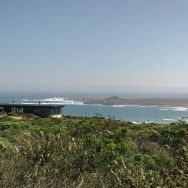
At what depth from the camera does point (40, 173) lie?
319 inches

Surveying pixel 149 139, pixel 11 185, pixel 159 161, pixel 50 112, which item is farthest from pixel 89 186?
pixel 50 112

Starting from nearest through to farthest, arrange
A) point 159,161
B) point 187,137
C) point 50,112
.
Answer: point 159,161
point 187,137
point 50,112

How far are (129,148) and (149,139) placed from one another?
473 centimetres

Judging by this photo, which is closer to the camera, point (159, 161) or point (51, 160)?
point (51, 160)

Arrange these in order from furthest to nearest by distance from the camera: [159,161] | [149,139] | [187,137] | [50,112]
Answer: [50,112]
[149,139]
[187,137]
[159,161]

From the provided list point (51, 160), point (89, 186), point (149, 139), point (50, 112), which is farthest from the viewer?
point (50, 112)

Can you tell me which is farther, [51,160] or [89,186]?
[51,160]

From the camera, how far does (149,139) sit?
59.5 ft

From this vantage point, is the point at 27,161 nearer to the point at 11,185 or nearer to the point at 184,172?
the point at 11,185

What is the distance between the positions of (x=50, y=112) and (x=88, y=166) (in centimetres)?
4291

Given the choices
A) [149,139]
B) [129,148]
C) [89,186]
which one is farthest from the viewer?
[149,139]

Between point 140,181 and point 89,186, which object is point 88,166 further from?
point 140,181

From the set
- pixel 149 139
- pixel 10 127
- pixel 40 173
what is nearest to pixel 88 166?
pixel 40 173

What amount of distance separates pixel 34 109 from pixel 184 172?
153 ft
